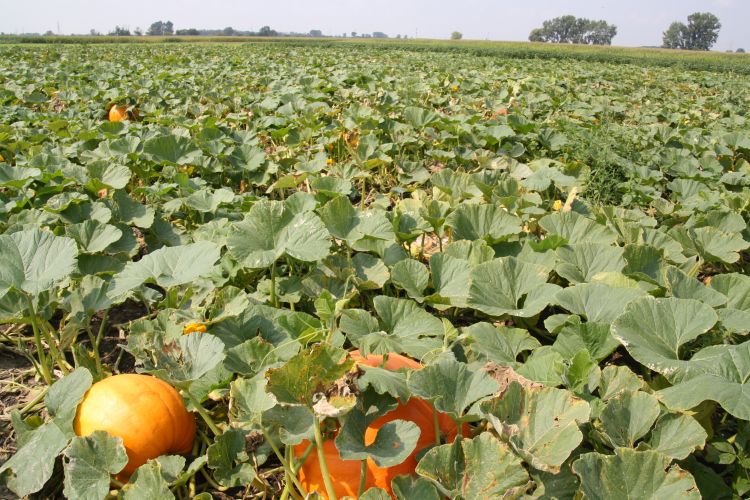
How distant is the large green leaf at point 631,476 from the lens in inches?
44.9

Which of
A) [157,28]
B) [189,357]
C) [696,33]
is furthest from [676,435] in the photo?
[157,28]

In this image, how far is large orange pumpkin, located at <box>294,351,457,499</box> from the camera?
143 centimetres

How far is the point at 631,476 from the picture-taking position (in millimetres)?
1161

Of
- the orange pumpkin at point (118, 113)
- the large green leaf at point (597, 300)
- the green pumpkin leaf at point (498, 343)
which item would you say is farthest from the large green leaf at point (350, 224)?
the orange pumpkin at point (118, 113)

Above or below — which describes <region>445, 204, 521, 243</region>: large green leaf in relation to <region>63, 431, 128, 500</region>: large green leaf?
above

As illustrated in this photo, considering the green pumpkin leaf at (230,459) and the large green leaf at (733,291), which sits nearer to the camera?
the green pumpkin leaf at (230,459)

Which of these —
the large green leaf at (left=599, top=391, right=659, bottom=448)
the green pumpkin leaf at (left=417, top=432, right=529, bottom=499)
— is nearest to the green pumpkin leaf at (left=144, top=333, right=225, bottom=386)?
the green pumpkin leaf at (left=417, top=432, right=529, bottom=499)

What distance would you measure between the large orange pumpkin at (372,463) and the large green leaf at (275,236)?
0.67 m

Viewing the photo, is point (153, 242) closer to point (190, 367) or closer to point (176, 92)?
point (190, 367)

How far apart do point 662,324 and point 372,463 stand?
3.08ft

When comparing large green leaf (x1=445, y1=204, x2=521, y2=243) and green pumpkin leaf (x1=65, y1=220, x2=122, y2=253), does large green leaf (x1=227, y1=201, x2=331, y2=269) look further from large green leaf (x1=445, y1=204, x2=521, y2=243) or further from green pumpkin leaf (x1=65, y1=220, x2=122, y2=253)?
large green leaf (x1=445, y1=204, x2=521, y2=243)

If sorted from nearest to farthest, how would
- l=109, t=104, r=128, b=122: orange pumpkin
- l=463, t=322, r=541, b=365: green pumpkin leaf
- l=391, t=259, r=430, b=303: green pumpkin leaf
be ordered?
l=463, t=322, r=541, b=365: green pumpkin leaf < l=391, t=259, r=430, b=303: green pumpkin leaf < l=109, t=104, r=128, b=122: orange pumpkin

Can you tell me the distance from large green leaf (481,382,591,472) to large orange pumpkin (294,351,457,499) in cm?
26

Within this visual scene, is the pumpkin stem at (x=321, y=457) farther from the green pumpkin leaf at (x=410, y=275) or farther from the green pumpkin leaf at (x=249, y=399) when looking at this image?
the green pumpkin leaf at (x=410, y=275)
